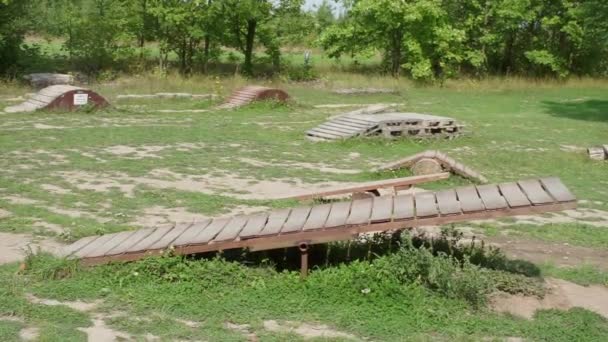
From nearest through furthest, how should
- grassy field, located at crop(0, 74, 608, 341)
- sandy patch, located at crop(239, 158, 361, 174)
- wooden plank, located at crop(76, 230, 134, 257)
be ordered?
1. grassy field, located at crop(0, 74, 608, 341)
2. wooden plank, located at crop(76, 230, 134, 257)
3. sandy patch, located at crop(239, 158, 361, 174)

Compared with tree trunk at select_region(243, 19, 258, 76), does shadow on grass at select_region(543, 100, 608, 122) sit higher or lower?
lower

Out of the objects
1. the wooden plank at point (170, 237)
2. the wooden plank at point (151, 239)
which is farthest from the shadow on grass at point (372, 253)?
the wooden plank at point (151, 239)

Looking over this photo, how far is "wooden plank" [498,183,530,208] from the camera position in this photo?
518cm

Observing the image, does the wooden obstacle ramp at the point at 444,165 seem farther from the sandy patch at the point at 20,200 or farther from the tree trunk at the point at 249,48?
the tree trunk at the point at 249,48

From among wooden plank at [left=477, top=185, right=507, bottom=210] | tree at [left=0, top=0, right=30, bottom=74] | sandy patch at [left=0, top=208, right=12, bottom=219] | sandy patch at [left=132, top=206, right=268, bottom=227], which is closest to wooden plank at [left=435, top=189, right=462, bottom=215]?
wooden plank at [left=477, top=185, right=507, bottom=210]

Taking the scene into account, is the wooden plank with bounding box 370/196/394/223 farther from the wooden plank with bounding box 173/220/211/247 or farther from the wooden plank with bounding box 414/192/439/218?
the wooden plank with bounding box 173/220/211/247

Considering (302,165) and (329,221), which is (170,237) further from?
(302,165)

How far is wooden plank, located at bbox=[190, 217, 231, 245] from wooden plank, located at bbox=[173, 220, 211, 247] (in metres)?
0.04

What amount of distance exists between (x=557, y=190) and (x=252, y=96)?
1355 centimetres

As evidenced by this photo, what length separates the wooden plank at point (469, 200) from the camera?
17.1ft

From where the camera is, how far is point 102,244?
5.64m

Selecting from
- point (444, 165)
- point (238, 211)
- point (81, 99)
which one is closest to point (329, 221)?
point (238, 211)

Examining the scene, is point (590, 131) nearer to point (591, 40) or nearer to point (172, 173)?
point (172, 173)

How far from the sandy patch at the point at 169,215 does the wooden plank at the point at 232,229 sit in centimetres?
164
